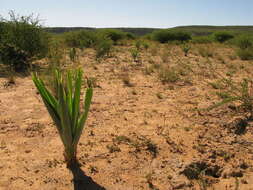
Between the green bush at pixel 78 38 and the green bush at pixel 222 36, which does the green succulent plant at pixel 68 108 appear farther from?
the green bush at pixel 222 36

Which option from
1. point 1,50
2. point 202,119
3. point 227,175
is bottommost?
point 227,175

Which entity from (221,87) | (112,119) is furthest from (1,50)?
(221,87)

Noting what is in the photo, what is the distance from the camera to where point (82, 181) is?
246 centimetres

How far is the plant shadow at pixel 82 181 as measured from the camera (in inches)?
93.7

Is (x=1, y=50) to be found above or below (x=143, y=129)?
above

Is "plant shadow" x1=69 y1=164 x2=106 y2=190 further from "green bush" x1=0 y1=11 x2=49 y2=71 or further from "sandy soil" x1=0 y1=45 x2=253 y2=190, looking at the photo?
"green bush" x1=0 y1=11 x2=49 y2=71

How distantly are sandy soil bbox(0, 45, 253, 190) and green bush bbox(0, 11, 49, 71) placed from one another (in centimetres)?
261

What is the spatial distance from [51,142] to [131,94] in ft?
7.69

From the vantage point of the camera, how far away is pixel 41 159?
2.83 meters

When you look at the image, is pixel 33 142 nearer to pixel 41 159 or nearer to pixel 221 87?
pixel 41 159

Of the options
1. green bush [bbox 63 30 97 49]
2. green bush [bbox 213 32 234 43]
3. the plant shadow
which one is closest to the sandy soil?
the plant shadow

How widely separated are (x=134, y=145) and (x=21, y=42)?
601cm

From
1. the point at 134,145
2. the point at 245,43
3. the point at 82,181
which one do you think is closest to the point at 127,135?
the point at 134,145

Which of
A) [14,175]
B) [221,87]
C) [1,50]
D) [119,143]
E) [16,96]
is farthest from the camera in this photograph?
[1,50]
